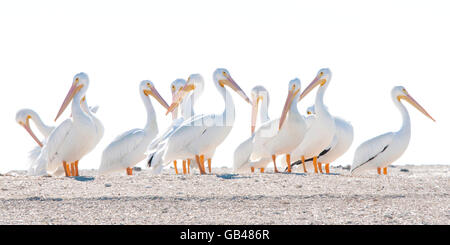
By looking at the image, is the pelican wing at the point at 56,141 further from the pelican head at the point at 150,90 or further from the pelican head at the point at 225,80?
the pelican head at the point at 225,80

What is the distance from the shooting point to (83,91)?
1571 cm

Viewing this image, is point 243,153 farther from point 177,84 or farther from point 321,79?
point 177,84

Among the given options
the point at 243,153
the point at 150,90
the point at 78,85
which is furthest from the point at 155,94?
the point at 243,153

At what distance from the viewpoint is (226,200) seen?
34.9 ft

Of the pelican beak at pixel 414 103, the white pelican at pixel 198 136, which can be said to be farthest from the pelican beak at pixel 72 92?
the pelican beak at pixel 414 103

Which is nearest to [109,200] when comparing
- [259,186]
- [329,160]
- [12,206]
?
[12,206]

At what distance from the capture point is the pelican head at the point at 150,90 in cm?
1736

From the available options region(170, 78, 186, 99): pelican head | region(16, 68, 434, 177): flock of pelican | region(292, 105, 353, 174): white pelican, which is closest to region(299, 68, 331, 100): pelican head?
region(16, 68, 434, 177): flock of pelican

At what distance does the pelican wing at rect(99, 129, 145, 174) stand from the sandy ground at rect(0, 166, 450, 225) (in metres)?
2.24

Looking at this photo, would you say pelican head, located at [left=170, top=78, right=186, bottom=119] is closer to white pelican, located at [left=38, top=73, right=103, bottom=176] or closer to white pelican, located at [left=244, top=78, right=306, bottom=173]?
white pelican, located at [left=38, top=73, right=103, bottom=176]

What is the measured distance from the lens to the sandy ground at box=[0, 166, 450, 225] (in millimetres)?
9531

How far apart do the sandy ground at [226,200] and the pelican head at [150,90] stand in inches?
179

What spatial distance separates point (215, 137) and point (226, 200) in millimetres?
3470
